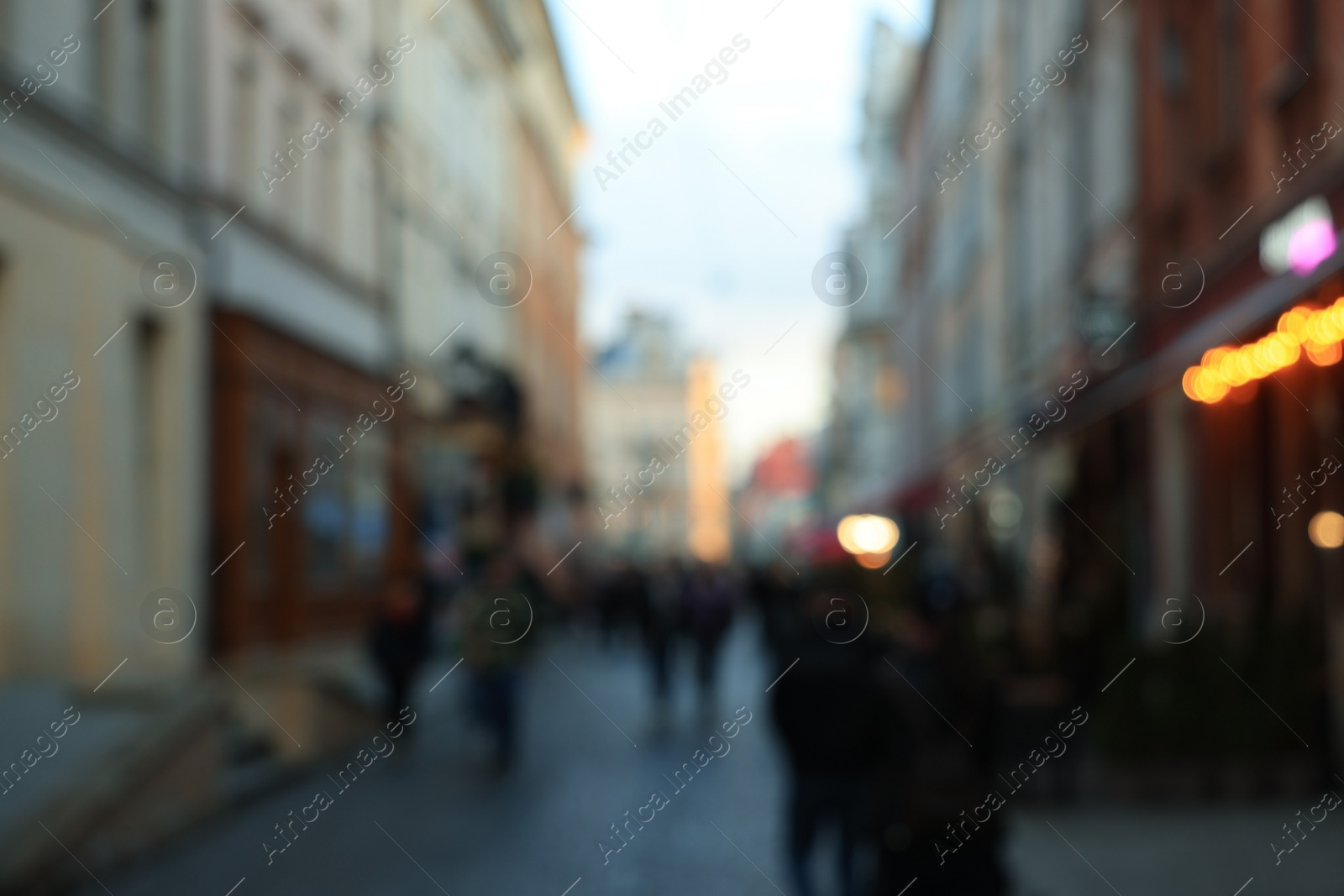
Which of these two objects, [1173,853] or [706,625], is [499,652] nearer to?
[1173,853]

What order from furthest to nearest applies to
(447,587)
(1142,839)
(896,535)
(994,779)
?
1. (896,535)
2. (447,587)
3. (1142,839)
4. (994,779)

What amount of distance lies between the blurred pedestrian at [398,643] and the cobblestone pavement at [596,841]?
2.02ft

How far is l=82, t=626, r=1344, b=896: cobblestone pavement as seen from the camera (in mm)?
9172

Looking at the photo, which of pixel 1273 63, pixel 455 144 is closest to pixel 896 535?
pixel 455 144

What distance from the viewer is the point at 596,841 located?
35.2 ft

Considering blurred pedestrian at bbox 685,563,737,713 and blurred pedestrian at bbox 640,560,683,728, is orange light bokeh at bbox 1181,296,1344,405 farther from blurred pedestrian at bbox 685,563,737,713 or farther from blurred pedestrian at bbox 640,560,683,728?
blurred pedestrian at bbox 685,563,737,713

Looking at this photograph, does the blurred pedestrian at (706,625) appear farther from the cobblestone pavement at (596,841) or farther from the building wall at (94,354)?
the building wall at (94,354)

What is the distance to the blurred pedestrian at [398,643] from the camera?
54.1 ft

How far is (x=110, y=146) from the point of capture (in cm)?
1590

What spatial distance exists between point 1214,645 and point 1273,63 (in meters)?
5.40

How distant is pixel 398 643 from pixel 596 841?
6189 millimetres

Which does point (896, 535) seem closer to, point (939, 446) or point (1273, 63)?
point (939, 446)

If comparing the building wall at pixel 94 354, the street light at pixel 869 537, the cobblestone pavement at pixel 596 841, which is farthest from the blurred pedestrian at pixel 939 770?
the street light at pixel 869 537

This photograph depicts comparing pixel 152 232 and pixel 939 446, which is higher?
pixel 152 232
